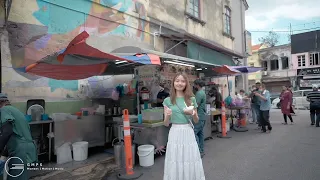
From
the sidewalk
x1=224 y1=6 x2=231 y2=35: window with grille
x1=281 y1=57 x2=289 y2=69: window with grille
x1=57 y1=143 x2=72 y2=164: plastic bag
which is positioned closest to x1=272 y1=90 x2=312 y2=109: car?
x1=224 y1=6 x2=231 y2=35: window with grille

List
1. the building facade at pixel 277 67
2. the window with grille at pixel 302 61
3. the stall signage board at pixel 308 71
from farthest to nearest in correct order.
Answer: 1. the building facade at pixel 277 67
2. the window with grille at pixel 302 61
3. the stall signage board at pixel 308 71

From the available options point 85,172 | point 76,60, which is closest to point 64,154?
point 85,172

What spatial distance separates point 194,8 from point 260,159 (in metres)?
9.51

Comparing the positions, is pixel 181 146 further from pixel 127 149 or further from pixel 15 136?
pixel 15 136

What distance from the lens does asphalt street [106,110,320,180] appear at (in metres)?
4.49

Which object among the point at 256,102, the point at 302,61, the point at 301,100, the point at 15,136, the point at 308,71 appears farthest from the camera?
the point at 302,61

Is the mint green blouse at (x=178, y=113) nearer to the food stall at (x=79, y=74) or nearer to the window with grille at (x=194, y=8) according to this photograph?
the food stall at (x=79, y=74)

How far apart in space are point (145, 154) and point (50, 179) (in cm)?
203

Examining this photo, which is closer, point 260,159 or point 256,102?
point 260,159

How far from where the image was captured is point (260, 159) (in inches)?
213

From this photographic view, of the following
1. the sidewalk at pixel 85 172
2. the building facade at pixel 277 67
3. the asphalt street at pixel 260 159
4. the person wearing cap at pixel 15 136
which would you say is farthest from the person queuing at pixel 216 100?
the building facade at pixel 277 67

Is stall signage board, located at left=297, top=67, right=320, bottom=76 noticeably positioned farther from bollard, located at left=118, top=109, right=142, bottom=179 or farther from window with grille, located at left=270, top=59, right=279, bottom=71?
bollard, located at left=118, top=109, right=142, bottom=179

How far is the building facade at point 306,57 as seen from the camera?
88.2ft

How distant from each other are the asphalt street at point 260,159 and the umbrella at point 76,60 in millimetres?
→ 2442
